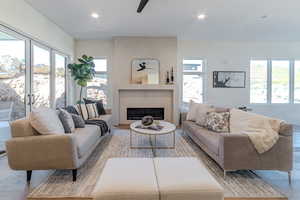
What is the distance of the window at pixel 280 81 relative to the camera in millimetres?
6781

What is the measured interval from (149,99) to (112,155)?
3.21m

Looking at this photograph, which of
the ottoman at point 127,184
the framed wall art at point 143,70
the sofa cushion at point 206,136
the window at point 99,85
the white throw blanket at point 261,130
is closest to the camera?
the ottoman at point 127,184

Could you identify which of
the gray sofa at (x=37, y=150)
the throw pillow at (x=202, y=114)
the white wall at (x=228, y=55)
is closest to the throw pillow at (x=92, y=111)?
the white wall at (x=228, y=55)

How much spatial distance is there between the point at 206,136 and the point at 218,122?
45 centimetres

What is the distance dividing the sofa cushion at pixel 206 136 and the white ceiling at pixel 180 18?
2460mm

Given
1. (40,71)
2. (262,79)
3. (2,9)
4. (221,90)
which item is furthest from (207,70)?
(2,9)

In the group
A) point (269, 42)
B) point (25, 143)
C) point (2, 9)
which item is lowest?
point (25, 143)

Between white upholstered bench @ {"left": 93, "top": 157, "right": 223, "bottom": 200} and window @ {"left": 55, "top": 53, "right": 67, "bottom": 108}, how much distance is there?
4.54 metres

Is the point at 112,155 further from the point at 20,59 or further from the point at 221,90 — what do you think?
the point at 221,90

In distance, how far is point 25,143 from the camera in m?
2.34

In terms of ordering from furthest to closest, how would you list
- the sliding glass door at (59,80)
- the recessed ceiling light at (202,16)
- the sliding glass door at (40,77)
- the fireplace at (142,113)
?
the fireplace at (142,113) < the sliding glass door at (59,80) < the recessed ceiling light at (202,16) < the sliding glass door at (40,77)

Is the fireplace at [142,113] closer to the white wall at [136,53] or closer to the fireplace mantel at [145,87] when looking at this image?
the white wall at [136,53]

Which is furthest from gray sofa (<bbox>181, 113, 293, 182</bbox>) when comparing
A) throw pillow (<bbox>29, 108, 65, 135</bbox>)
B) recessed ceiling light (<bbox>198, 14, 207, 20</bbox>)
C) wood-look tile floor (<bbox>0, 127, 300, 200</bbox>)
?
recessed ceiling light (<bbox>198, 14, 207, 20</bbox>)

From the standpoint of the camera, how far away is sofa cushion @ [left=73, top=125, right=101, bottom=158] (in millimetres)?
2609
